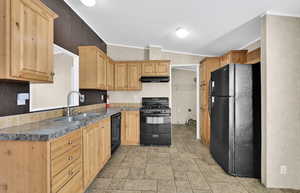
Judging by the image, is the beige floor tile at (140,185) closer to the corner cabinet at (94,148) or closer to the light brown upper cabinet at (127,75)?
the corner cabinet at (94,148)

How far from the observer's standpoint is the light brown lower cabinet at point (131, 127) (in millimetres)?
3994

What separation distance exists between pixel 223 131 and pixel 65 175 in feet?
7.76

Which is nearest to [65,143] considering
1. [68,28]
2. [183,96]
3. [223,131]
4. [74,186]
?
[74,186]

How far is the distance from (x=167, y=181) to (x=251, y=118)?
1.60 metres

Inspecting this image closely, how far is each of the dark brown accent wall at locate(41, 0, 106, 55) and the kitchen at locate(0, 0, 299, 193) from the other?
0.02 m

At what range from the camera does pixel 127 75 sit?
14.3 feet

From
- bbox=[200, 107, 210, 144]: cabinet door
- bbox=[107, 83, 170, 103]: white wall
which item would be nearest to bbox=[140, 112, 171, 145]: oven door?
bbox=[107, 83, 170, 103]: white wall

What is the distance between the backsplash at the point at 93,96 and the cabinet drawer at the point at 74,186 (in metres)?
1.54

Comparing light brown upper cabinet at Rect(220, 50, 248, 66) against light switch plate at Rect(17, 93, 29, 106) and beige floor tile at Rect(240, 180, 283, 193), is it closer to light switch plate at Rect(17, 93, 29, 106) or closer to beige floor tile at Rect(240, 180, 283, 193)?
beige floor tile at Rect(240, 180, 283, 193)

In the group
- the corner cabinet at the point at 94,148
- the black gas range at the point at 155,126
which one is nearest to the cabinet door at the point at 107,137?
the corner cabinet at the point at 94,148

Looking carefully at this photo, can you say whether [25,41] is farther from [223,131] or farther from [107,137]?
[223,131]

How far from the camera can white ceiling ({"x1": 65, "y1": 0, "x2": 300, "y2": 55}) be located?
220 centimetres

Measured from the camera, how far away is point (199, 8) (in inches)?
93.7

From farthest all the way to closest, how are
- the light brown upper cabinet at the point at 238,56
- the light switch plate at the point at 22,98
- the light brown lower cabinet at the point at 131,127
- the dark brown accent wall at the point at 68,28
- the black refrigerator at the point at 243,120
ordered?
the light brown lower cabinet at the point at 131,127 → the light brown upper cabinet at the point at 238,56 → the black refrigerator at the point at 243,120 → the dark brown accent wall at the point at 68,28 → the light switch plate at the point at 22,98
